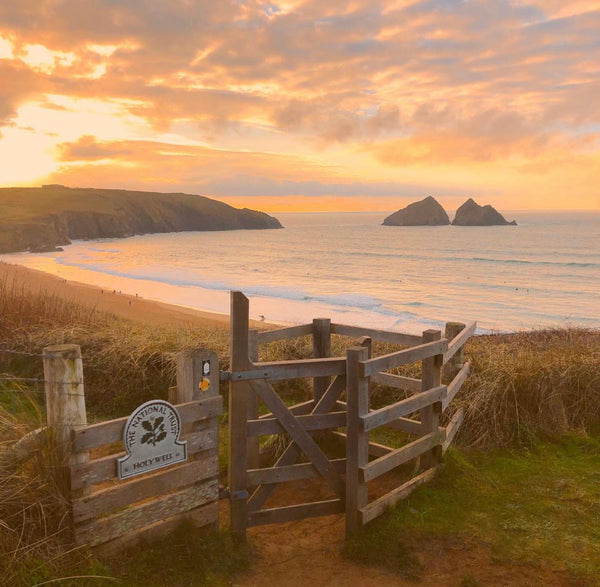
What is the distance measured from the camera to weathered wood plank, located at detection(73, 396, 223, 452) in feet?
13.8

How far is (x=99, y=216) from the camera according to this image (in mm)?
Answer: 120000

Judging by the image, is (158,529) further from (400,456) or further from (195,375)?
(400,456)

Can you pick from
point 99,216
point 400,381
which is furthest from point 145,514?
point 99,216

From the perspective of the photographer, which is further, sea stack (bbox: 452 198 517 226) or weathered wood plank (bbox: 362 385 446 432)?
sea stack (bbox: 452 198 517 226)

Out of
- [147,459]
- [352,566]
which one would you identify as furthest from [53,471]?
[352,566]

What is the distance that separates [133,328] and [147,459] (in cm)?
697

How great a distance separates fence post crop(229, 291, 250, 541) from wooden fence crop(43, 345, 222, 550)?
159mm

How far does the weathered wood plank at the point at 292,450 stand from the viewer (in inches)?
221

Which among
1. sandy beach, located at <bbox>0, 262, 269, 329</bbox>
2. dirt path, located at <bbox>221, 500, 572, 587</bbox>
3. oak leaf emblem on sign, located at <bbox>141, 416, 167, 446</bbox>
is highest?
oak leaf emblem on sign, located at <bbox>141, 416, 167, 446</bbox>

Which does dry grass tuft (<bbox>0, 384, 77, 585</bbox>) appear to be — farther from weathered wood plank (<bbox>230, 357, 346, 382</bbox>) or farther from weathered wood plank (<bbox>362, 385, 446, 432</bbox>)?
weathered wood plank (<bbox>362, 385, 446, 432</bbox>)

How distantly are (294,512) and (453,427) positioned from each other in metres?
2.77

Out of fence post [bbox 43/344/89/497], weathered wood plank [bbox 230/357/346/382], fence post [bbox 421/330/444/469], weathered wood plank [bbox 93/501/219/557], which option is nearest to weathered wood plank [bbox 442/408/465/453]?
fence post [bbox 421/330/444/469]

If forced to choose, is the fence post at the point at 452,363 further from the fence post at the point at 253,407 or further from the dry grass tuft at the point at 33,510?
the dry grass tuft at the point at 33,510

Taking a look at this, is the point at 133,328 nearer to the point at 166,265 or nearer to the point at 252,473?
the point at 252,473
